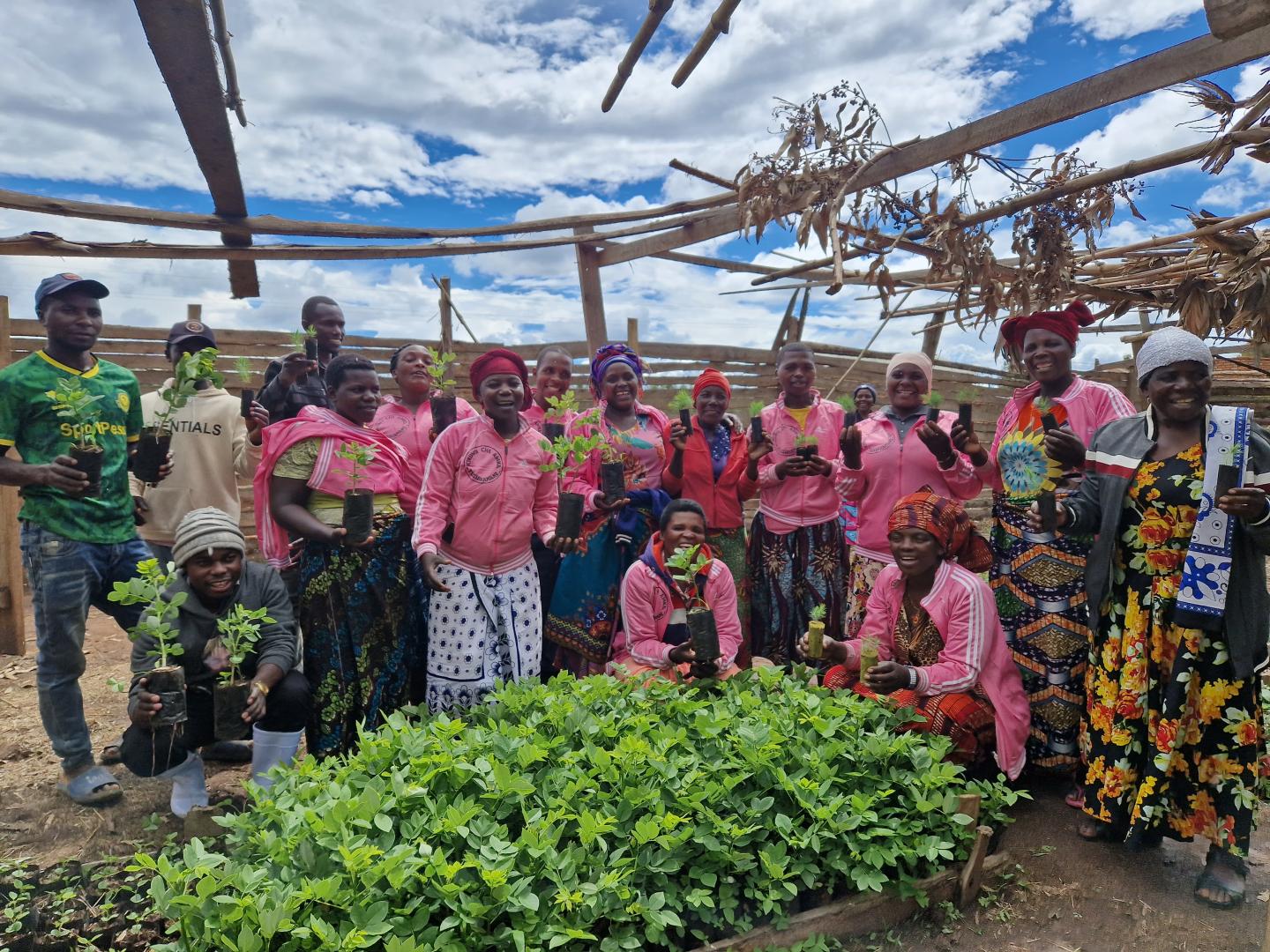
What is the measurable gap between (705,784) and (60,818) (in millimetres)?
3054

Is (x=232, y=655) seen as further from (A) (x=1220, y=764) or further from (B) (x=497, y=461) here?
(A) (x=1220, y=764)

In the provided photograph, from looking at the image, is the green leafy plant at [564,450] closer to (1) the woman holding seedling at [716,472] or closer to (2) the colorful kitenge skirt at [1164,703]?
(1) the woman holding seedling at [716,472]

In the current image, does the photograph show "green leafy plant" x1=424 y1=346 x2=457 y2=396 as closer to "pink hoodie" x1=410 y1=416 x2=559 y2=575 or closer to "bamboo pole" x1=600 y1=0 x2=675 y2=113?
"pink hoodie" x1=410 y1=416 x2=559 y2=575

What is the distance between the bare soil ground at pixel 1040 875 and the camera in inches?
111

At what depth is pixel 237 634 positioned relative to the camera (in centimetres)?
321

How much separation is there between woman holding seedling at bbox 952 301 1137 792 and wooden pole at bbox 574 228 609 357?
3950 mm

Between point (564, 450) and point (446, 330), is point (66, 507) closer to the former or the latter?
point (564, 450)

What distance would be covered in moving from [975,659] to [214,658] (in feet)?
10.6

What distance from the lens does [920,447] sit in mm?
4168

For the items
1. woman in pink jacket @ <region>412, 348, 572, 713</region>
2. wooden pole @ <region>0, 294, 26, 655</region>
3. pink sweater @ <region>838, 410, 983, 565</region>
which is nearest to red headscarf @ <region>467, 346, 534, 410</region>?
woman in pink jacket @ <region>412, 348, 572, 713</region>

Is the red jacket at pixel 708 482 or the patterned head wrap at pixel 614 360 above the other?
the patterned head wrap at pixel 614 360

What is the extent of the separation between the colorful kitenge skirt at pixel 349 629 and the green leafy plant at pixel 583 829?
67 centimetres

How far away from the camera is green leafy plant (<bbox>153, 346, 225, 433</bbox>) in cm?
379

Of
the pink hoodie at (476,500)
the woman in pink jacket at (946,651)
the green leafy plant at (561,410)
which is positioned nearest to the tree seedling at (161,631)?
the pink hoodie at (476,500)
